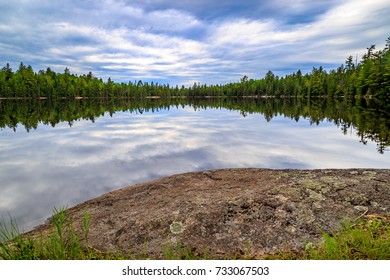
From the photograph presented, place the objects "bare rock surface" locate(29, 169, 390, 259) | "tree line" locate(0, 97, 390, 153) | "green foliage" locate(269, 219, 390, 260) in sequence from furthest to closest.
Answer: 1. "tree line" locate(0, 97, 390, 153)
2. "bare rock surface" locate(29, 169, 390, 259)
3. "green foliage" locate(269, 219, 390, 260)

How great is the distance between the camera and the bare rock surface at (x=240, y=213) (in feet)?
14.0

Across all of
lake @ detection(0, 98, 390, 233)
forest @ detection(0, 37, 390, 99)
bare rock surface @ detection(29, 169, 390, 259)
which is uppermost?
forest @ detection(0, 37, 390, 99)

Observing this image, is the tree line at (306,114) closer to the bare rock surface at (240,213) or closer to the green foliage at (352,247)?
the bare rock surface at (240,213)

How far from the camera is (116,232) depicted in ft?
15.8

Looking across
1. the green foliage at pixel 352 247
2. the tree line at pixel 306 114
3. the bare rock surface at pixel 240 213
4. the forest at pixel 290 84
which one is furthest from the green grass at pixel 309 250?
the forest at pixel 290 84

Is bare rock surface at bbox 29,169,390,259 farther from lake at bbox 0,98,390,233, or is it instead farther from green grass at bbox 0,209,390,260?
lake at bbox 0,98,390,233

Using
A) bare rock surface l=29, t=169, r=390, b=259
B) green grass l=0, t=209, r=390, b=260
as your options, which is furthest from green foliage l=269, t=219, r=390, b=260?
bare rock surface l=29, t=169, r=390, b=259

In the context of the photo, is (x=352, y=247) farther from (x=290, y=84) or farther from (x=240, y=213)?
(x=290, y=84)

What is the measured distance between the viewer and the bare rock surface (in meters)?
4.27

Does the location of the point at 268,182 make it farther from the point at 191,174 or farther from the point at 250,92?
the point at 250,92

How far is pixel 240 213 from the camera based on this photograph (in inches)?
195
